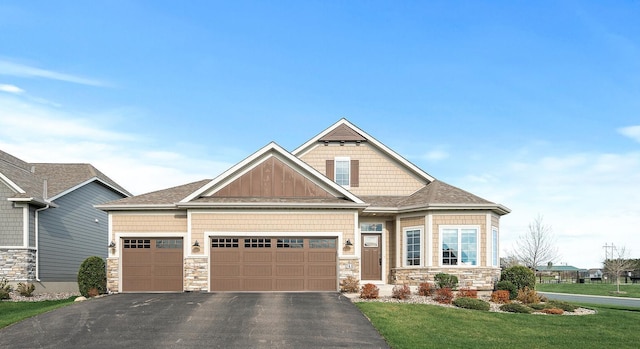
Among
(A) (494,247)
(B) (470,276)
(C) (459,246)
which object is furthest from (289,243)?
(A) (494,247)

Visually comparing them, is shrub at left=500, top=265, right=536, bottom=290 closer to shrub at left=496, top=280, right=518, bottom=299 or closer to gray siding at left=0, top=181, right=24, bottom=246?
shrub at left=496, top=280, right=518, bottom=299

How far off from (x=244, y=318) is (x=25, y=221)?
13.6m

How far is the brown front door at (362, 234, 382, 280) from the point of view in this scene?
2841 centimetres

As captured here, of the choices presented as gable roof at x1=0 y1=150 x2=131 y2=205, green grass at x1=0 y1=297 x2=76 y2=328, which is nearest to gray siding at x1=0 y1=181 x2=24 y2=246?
gable roof at x1=0 y1=150 x2=131 y2=205

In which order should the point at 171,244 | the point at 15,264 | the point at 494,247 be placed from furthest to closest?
the point at 15,264
the point at 494,247
the point at 171,244

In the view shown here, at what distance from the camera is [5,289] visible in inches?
1009

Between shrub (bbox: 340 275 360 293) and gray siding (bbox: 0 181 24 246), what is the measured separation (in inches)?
541

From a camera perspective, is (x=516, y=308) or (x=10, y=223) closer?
(x=516, y=308)

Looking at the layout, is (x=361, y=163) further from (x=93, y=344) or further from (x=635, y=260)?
(x=635, y=260)

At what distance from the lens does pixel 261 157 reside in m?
25.7

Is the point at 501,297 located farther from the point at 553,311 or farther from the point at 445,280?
the point at 445,280

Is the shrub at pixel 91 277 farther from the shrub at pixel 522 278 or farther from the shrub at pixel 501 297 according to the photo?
the shrub at pixel 522 278

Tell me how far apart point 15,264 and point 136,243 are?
5.63 metres

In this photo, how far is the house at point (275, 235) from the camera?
24.8m
